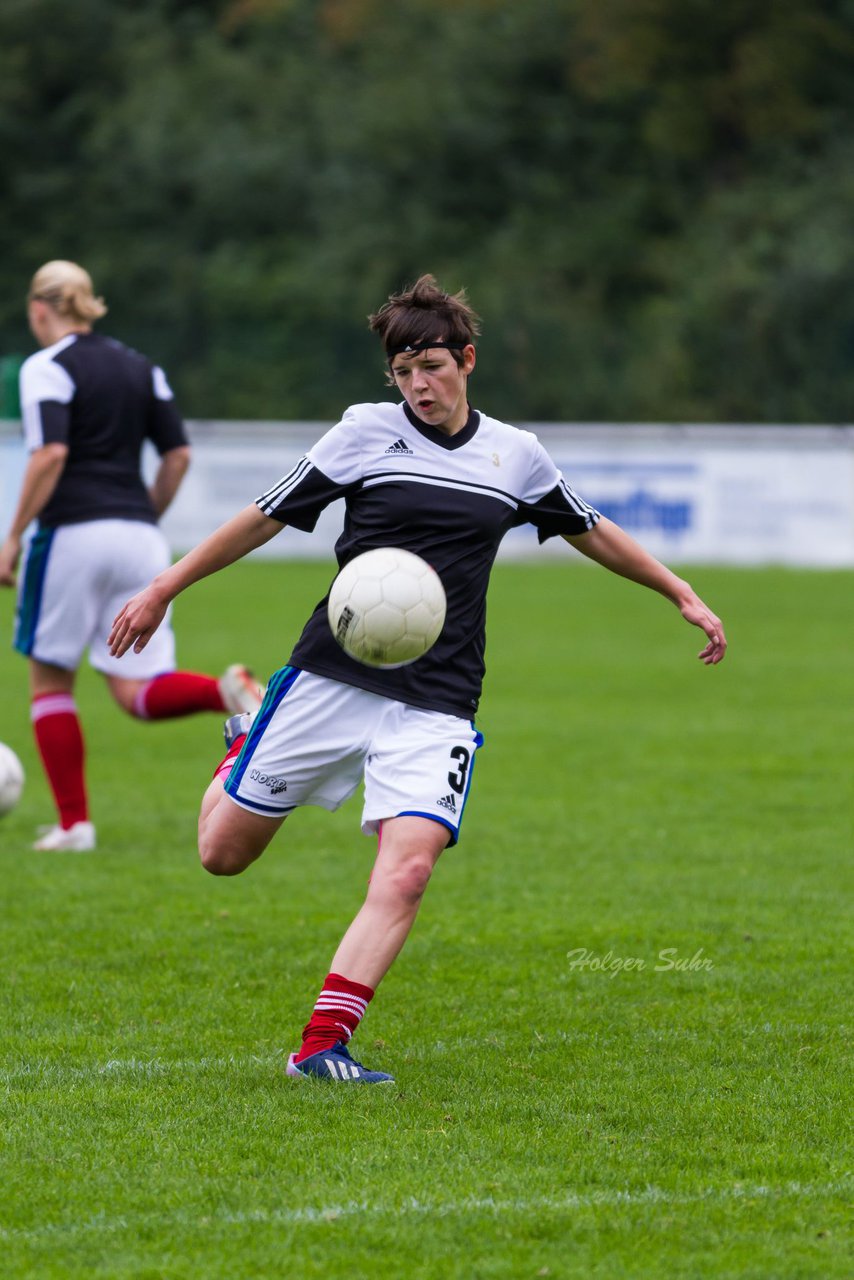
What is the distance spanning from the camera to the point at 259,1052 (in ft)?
15.8

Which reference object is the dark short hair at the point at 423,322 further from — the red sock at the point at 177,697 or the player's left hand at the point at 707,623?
the red sock at the point at 177,697

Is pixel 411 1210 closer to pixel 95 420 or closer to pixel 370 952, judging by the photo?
pixel 370 952

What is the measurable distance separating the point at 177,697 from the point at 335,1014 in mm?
3067

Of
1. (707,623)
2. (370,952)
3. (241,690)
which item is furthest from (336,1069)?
(241,690)

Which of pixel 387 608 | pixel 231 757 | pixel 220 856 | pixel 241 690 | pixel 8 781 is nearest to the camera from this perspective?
pixel 387 608

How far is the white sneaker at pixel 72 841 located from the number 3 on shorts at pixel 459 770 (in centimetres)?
335

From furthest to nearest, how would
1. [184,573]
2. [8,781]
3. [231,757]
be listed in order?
[8,781] < [231,757] < [184,573]

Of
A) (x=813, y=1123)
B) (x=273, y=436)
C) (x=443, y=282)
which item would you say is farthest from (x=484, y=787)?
(x=443, y=282)

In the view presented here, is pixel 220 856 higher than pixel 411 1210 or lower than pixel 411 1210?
higher

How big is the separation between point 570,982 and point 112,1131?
6.14ft

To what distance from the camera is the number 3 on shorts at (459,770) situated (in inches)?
181

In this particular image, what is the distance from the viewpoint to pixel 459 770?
4625 millimetres

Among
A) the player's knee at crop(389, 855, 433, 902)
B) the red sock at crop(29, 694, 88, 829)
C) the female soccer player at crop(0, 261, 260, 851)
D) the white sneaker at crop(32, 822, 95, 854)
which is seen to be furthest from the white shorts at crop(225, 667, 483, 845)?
the white sneaker at crop(32, 822, 95, 854)

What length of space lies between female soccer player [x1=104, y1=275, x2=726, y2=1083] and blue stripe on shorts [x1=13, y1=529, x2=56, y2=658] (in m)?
2.76
